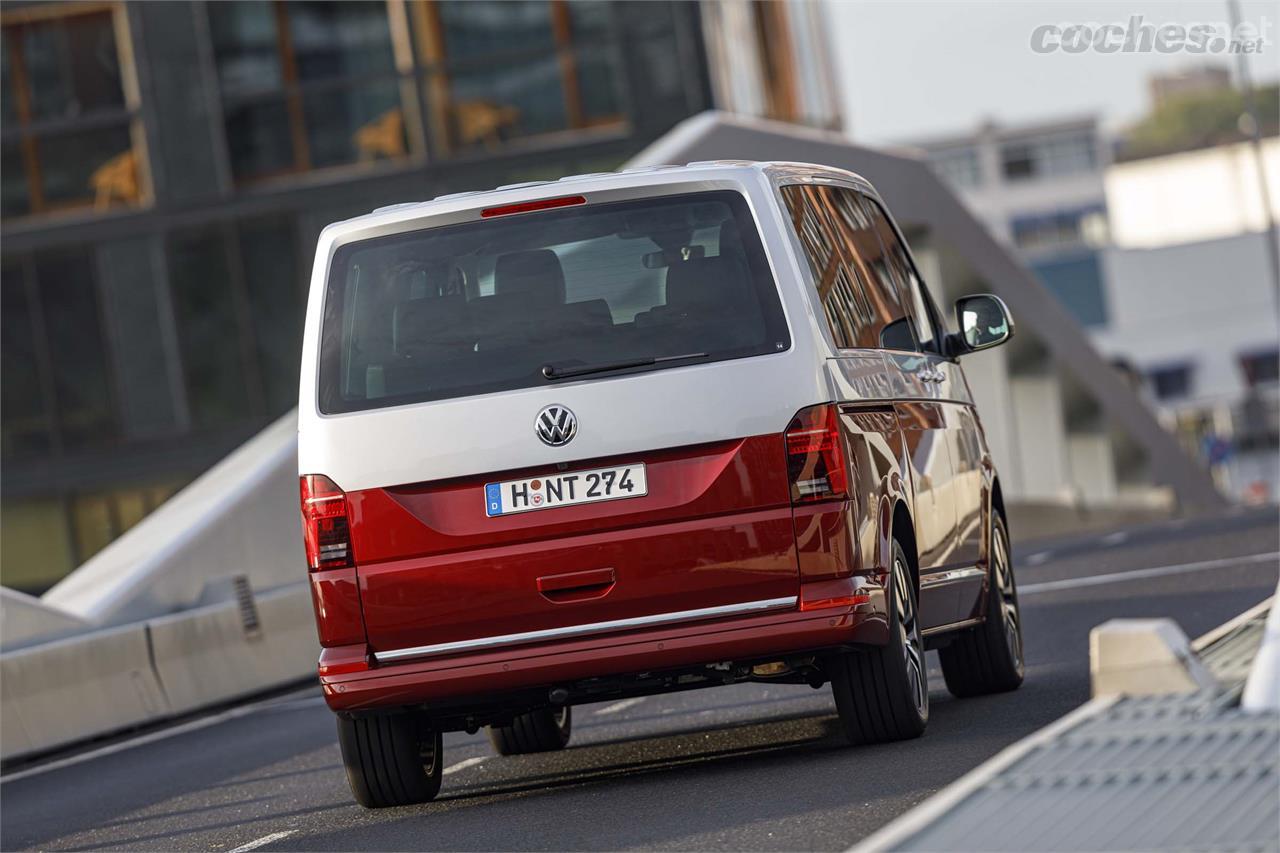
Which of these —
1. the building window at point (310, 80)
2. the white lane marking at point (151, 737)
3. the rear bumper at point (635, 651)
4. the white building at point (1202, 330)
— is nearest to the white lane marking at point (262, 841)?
the rear bumper at point (635, 651)

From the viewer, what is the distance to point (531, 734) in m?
9.42

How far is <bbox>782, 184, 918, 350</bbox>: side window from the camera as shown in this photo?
786 cm

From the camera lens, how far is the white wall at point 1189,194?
111 metres

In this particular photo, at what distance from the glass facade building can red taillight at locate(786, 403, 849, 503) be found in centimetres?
2201

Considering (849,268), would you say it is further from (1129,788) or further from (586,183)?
(1129,788)

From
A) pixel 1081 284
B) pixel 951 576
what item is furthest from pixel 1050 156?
pixel 951 576

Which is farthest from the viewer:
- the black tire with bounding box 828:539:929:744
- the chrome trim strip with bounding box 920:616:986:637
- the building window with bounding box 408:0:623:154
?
the building window with bounding box 408:0:623:154

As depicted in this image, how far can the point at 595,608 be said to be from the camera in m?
7.29

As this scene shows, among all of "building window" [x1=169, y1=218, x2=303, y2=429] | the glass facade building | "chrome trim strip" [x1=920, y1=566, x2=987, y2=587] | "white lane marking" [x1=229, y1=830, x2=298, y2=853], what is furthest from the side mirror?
"building window" [x1=169, y1=218, x2=303, y2=429]

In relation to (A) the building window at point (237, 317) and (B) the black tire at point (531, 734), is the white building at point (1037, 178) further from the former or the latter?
(B) the black tire at point (531, 734)

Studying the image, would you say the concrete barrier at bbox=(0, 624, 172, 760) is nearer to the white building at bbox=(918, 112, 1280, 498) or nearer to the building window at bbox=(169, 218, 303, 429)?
the building window at bbox=(169, 218, 303, 429)

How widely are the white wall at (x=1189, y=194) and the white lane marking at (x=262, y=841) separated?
104m

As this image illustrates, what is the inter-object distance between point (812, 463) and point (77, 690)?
7.39m

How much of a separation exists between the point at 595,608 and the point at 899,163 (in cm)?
1968
